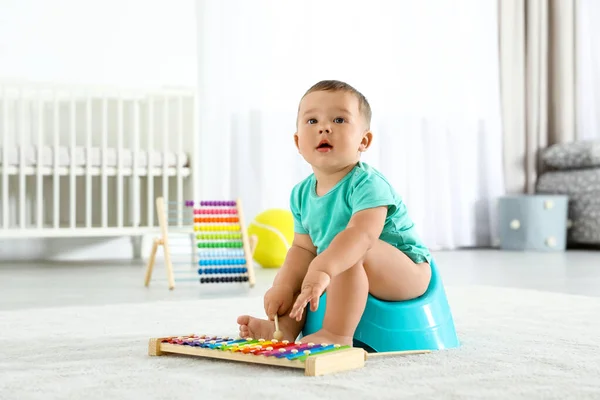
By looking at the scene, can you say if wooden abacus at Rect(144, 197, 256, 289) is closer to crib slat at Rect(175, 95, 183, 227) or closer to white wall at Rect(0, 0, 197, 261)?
crib slat at Rect(175, 95, 183, 227)

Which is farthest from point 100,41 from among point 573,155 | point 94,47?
point 573,155

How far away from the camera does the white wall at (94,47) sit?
362cm

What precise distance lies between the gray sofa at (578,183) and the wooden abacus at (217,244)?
2144mm

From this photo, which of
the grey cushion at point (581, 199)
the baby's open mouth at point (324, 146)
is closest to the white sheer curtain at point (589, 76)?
the grey cushion at point (581, 199)

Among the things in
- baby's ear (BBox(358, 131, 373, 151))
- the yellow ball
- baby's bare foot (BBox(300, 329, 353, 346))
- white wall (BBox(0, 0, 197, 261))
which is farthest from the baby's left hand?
white wall (BBox(0, 0, 197, 261))

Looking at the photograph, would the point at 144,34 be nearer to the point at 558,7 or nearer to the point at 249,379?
the point at 558,7

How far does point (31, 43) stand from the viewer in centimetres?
363

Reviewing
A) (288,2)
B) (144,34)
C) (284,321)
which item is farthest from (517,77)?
(284,321)

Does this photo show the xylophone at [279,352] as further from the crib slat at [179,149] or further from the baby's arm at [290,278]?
the crib slat at [179,149]

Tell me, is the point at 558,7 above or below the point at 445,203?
above

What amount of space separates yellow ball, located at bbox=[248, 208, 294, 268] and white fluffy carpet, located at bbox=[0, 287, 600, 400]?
4.63ft

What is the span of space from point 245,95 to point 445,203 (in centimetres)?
124

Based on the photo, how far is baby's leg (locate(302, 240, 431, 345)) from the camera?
1.15m

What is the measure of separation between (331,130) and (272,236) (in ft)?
6.44
